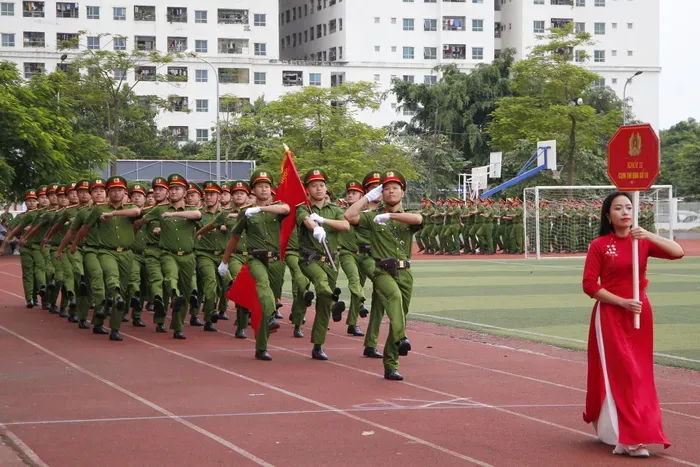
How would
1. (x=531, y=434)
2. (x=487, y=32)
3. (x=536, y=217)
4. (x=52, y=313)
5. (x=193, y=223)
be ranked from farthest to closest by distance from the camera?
(x=487, y=32), (x=536, y=217), (x=52, y=313), (x=193, y=223), (x=531, y=434)

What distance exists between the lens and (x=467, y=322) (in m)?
17.3

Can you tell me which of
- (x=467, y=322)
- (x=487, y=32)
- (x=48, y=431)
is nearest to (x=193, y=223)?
(x=467, y=322)

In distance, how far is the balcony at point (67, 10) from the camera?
9668 centimetres

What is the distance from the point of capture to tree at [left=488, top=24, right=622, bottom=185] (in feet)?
188

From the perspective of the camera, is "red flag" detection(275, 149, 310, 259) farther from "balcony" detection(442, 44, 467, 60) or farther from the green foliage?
"balcony" detection(442, 44, 467, 60)

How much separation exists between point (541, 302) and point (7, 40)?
83419 millimetres

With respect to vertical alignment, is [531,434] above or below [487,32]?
below

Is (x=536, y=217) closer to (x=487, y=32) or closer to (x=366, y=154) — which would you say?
(x=366, y=154)

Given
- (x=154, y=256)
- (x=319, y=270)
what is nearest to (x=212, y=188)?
(x=154, y=256)

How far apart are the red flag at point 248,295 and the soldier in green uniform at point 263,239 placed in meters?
0.10

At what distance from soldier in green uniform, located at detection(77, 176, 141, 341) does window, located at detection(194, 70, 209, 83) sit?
8646 centimetres

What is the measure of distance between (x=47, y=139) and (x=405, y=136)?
4105 cm

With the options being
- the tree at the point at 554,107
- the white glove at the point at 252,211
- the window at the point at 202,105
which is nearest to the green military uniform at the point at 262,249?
the white glove at the point at 252,211

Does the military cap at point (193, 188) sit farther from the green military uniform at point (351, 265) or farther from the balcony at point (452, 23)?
the balcony at point (452, 23)
